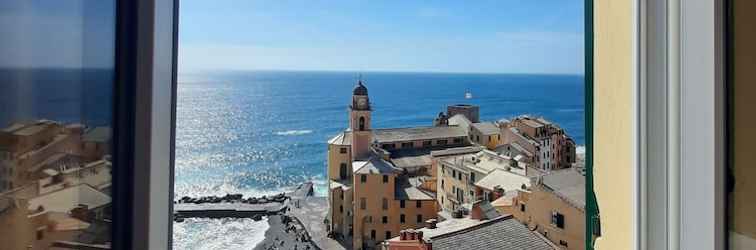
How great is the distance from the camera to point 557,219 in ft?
8.28

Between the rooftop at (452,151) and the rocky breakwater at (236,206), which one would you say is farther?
the rooftop at (452,151)

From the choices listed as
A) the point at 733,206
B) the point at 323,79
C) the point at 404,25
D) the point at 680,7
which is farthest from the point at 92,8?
the point at 404,25

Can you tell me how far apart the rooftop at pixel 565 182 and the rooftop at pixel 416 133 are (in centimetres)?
61

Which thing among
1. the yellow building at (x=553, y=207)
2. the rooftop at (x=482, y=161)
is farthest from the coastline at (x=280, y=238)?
the yellow building at (x=553, y=207)

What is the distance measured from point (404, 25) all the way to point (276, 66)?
57.1 inches

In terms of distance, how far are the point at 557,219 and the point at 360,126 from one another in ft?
3.92

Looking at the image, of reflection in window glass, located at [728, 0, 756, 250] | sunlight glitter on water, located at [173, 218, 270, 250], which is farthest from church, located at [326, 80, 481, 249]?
reflection in window glass, located at [728, 0, 756, 250]

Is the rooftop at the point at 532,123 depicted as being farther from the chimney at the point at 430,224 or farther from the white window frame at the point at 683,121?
the white window frame at the point at 683,121

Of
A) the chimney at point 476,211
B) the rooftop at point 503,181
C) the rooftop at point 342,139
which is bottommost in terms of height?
the chimney at point 476,211

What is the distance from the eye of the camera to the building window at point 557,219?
2.49 m

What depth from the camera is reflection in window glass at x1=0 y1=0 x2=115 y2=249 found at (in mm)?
338

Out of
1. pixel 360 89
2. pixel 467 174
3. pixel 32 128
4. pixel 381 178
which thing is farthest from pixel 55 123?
pixel 360 89

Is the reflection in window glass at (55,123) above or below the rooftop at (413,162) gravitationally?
above

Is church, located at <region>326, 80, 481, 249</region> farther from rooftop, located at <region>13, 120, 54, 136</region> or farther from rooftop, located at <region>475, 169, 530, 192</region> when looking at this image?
rooftop, located at <region>13, 120, 54, 136</region>
